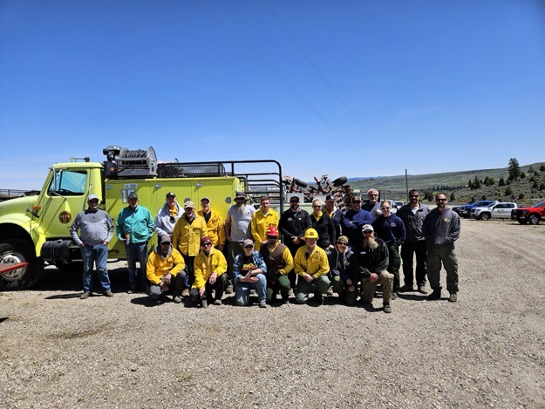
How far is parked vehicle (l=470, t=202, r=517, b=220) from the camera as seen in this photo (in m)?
29.2

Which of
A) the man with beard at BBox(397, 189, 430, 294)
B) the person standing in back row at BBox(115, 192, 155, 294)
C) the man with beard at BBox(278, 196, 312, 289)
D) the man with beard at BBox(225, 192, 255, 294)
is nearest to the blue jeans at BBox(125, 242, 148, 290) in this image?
the person standing in back row at BBox(115, 192, 155, 294)

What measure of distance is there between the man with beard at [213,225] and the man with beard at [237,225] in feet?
0.41

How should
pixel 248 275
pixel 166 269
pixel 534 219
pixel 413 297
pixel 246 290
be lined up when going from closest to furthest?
pixel 248 275
pixel 246 290
pixel 166 269
pixel 413 297
pixel 534 219

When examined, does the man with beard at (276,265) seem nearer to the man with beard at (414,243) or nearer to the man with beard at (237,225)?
the man with beard at (237,225)

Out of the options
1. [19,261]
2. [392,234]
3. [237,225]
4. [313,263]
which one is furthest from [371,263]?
[19,261]

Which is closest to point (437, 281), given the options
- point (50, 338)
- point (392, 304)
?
point (392, 304)

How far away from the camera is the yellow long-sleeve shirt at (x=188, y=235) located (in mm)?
6793

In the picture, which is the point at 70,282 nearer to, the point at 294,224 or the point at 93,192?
the point at 93,192

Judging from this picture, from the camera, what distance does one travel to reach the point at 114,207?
756 centimetres

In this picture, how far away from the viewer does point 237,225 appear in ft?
23.0

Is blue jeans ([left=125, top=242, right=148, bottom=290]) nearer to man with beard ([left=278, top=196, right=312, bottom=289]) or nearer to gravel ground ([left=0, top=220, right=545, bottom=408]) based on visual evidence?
gravel ground ([left=0, top=220, right=545, bottom=408])

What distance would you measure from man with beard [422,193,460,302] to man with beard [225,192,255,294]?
3462 millimetres

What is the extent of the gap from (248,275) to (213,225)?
55.7 inches

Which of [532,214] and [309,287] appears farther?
[532,214]
